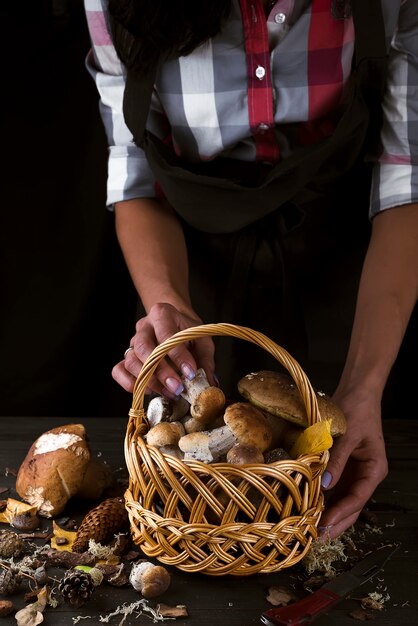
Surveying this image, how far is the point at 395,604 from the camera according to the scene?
0.89 metres

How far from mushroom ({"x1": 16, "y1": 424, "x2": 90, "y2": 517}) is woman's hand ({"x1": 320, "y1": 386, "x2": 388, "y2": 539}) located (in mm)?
330

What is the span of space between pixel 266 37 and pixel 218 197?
0.24 meters

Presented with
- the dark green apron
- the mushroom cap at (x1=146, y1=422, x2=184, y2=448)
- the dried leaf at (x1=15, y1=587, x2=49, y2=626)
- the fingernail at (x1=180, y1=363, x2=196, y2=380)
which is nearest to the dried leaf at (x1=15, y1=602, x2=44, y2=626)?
the dried leaf at (x1=15, y1=587, x2=49, y2=626)

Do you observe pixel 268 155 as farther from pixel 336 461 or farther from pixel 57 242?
pixel 57 242

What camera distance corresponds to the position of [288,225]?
1.35 meters

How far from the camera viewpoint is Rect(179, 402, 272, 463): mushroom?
0.89 m

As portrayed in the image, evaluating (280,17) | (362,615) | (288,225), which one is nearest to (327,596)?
(362,615)

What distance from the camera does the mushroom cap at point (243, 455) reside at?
868mm

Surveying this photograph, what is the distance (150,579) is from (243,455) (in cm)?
17

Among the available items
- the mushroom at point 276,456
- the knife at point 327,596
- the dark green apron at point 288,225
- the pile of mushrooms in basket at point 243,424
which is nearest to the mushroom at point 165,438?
the pile of mushrooms in basket at point 243,424

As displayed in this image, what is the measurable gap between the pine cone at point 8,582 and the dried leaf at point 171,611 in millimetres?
165

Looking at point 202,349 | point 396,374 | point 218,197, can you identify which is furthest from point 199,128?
point 396,374

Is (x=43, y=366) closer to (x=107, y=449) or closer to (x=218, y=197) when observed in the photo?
(x=107, y=449)

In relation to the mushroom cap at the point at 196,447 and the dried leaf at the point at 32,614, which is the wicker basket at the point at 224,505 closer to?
the mushroom cap at the point at 196,447
